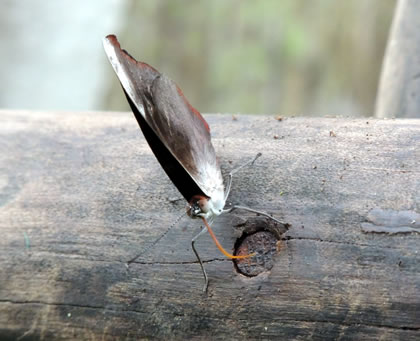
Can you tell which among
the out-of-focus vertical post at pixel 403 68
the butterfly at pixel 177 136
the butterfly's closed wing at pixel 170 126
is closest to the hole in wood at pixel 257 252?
the butterfly at pixel 177 136

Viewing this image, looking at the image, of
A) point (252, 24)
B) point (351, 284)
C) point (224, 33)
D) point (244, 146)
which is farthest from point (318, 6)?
point (351, 284)

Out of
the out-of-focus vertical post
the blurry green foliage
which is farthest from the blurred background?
the out-of-focus vertical post

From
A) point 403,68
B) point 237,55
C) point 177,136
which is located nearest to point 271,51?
point 237,55

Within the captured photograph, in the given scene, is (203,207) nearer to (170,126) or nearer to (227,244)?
(227,244)

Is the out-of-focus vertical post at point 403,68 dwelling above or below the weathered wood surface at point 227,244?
above

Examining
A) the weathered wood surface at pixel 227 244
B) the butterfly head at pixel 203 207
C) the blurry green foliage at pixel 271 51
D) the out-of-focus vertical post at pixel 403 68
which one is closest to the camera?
the weathered wood surface at pixel 227 244

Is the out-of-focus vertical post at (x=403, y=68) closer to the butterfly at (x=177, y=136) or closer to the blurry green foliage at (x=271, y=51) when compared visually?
the butterfly at (x=177, y=136)
